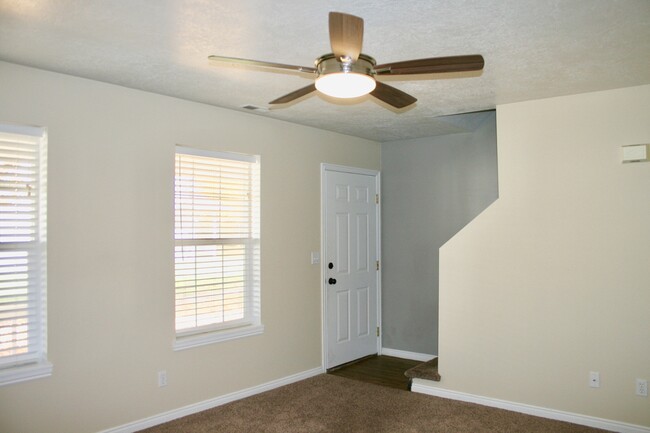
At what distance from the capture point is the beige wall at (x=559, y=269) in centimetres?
380

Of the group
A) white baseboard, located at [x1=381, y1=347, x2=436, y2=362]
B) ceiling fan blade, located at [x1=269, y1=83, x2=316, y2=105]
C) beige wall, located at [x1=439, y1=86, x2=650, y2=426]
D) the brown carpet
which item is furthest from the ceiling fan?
white baseboard, located at [x1=381, y1=347, x2=436, y2=362]

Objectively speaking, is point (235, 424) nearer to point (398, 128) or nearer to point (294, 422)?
point (294, 422)

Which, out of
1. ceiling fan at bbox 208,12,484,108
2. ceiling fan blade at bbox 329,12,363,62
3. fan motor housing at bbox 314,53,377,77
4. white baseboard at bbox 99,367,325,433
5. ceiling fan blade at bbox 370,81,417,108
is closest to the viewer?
ceiling fan blade at bbox 329,12,363,62

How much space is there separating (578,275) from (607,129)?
109cm

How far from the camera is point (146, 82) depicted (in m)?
3.63

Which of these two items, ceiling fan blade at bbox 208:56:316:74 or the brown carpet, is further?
the brown carpet

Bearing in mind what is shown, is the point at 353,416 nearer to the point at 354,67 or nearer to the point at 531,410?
the point at 531,410

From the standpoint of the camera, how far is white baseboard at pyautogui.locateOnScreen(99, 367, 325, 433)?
3713 millimetres

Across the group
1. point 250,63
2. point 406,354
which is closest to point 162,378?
point 250,63

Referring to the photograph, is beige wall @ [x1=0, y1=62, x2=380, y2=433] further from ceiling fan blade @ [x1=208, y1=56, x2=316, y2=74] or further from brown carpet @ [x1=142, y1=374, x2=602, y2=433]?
ceiling fan blade @ [x1=208, y1=56, x2=316, y2=74]

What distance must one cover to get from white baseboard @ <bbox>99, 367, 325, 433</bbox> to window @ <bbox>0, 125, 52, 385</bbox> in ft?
2.45

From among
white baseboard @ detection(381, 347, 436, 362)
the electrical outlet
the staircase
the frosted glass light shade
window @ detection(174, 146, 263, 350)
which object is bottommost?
white baseboard @ detection(381, 347, 436, 362)

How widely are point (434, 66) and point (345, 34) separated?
0.53 m

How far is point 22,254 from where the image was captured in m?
3.28
